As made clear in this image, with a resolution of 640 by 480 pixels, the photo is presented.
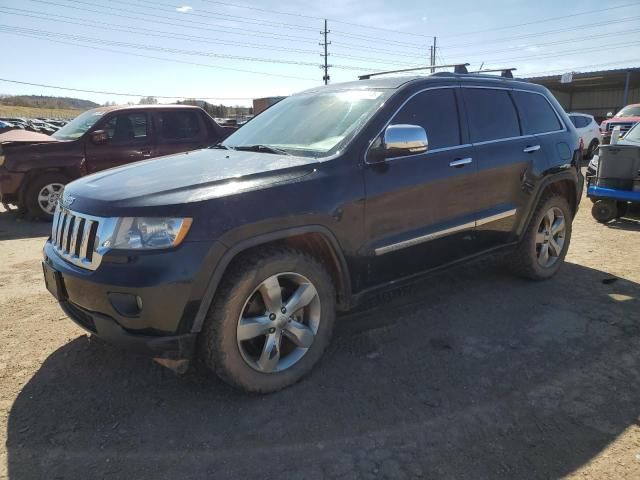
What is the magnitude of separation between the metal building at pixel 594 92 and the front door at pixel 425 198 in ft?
125

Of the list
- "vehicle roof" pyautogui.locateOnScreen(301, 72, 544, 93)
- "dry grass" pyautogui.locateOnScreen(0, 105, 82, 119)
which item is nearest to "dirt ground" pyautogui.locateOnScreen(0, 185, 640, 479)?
"vehicle roof" pyautogui.locateOnScreen(301, 72, 544, 93)

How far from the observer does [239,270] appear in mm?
2680

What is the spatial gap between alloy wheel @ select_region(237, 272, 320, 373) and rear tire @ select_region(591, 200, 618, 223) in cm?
637

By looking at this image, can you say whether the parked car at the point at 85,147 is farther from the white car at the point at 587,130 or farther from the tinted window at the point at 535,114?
the white car at the point at 587,130

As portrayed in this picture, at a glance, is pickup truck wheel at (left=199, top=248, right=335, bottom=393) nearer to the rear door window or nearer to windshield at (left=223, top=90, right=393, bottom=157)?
windshield at (left=223, top=90, right=393, bottom=157)

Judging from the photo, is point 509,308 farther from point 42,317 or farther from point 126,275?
point 42,317

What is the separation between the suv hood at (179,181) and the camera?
256 cm

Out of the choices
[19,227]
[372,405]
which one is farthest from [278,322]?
[19,227]

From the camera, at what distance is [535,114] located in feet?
15.4

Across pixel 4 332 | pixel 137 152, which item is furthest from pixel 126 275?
pixel 137 152

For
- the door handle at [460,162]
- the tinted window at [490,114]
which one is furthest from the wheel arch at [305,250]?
the tinted window at [490,114]

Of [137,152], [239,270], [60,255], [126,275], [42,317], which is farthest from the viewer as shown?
[137,152]

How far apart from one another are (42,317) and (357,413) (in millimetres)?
2846

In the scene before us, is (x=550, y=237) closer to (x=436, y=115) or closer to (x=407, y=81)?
(x=436, y=115)
